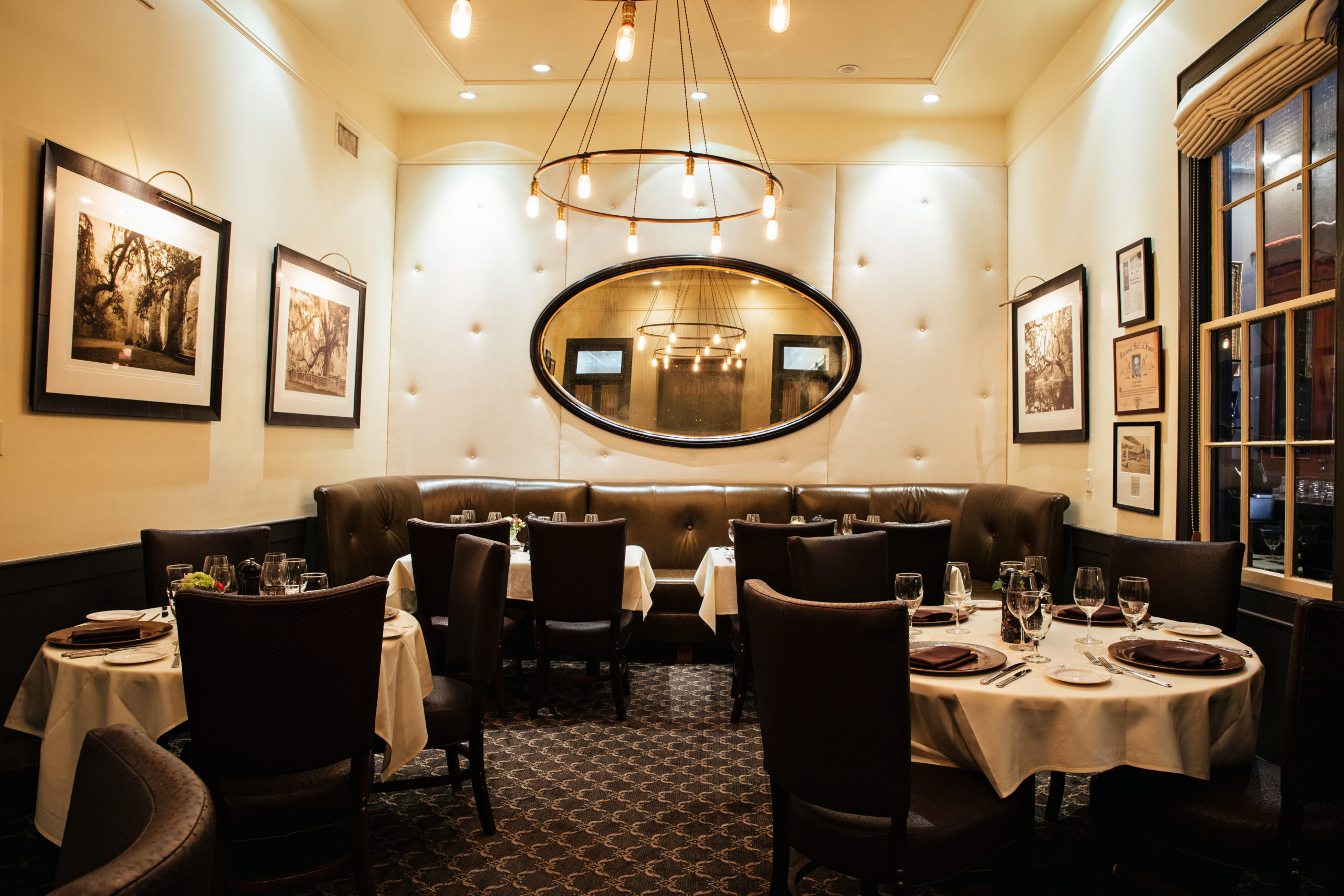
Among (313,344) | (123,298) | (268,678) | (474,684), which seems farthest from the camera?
(313,344)

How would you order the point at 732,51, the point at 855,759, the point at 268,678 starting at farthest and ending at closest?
the point at 732,51 < the point at 268,678 < the point at 855,759

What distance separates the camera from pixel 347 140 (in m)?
4.96

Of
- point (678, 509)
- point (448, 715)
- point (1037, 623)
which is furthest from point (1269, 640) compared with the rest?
point (678, 509)

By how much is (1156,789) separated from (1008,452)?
378 cm

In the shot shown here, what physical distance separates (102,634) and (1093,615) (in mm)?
3038

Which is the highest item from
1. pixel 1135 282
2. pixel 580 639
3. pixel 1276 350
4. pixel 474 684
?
pixel 1135 282

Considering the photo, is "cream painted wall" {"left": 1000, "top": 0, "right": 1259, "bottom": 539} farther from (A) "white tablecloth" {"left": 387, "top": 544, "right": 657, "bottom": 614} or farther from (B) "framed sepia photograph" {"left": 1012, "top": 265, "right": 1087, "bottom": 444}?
(A) "white tablecloth" {"left": 387, "top": 544, "right": 657, "bottom": 614}

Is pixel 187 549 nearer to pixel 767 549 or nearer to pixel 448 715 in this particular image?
pixel 448 715

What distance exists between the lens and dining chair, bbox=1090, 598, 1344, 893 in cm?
165

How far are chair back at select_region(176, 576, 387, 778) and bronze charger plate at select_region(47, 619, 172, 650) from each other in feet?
1.90

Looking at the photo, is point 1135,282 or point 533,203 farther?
point 533,203

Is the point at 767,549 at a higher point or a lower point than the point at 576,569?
higher

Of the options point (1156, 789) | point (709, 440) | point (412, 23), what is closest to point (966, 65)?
point (709, 440)

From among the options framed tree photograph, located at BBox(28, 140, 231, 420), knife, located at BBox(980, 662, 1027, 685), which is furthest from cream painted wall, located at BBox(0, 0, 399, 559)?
knife, located at BBox(980, 662, 1027, 685)
